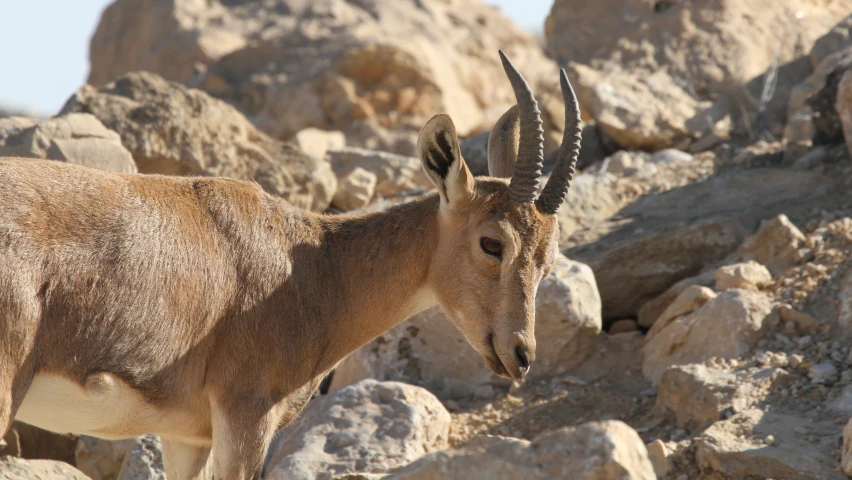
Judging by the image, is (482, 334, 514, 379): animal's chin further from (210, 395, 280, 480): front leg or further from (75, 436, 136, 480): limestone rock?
(75, 436, 136, 480): limestone rock

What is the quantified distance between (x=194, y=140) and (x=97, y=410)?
6502 mm

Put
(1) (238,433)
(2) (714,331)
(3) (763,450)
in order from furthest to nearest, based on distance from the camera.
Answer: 1. (2) (714,331)
2. (3) (763,450)
3. (1) (238,433)

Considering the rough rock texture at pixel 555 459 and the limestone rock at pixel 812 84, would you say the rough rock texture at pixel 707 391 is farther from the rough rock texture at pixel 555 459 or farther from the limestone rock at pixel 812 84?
the limestone rock at pixel 812 84

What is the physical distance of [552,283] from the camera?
1084cm

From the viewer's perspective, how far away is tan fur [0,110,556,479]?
658 cm

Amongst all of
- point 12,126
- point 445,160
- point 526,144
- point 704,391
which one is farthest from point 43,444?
point 704,391

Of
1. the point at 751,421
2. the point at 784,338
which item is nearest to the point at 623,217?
the point at 784,338

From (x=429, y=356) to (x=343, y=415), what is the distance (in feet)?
6.34

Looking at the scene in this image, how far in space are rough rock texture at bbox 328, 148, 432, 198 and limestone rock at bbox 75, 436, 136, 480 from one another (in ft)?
22.0

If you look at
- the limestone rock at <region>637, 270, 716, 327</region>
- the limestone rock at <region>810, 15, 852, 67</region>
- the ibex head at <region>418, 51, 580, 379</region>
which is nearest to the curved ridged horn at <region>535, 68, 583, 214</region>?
the ibex head at <region>418, 51, 580, 379</region>

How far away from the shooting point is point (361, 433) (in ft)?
30.1

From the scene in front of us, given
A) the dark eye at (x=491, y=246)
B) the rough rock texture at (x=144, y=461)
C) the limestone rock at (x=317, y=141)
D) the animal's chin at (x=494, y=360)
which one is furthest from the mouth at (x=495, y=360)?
the limestone rock at (x=317, y=141)

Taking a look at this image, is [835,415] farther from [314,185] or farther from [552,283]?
[314,185]

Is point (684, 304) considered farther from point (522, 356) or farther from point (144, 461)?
point (144, 461)
